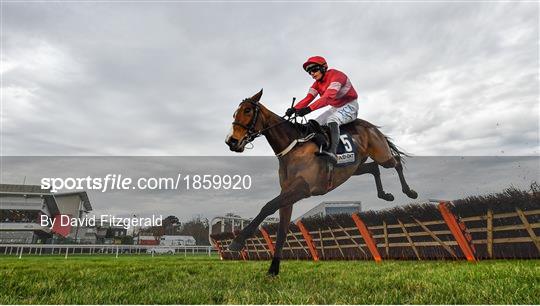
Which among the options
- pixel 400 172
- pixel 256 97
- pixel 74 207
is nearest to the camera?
pixel 256 97

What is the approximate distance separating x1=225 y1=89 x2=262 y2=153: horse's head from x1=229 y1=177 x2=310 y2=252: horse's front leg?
869 mm

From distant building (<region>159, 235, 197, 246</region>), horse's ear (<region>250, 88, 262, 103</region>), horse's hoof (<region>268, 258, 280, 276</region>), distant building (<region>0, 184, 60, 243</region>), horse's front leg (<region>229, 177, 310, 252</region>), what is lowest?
horse's hoof (<region>268, 258, 280, 276</region>)

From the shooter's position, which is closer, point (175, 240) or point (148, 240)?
point (175, 240)

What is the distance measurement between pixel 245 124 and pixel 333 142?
1345 millimetres

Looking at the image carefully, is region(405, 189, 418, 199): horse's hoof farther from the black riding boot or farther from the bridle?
the bridle

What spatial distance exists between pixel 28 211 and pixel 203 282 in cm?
5802

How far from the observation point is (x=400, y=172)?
6.53 metres

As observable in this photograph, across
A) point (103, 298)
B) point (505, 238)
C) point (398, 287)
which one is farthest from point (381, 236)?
point (103, 298)

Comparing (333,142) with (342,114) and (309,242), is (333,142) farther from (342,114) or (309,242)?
(309,242)

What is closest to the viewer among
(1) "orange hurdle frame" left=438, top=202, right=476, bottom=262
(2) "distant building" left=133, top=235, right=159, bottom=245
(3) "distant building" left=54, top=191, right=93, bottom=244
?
(1) "orange hurdle frame" left=438, top=202, right=476, bottom=262

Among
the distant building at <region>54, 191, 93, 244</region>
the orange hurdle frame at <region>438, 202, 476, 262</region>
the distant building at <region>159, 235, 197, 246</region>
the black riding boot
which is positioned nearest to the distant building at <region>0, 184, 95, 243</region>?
the distant building at <region>54, 191, 93, 244</region>

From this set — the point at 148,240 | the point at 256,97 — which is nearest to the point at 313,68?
the point at 256,97

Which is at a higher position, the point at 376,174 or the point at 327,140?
the point at 327,140

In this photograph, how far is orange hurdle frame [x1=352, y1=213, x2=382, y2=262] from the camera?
38.4 ft
